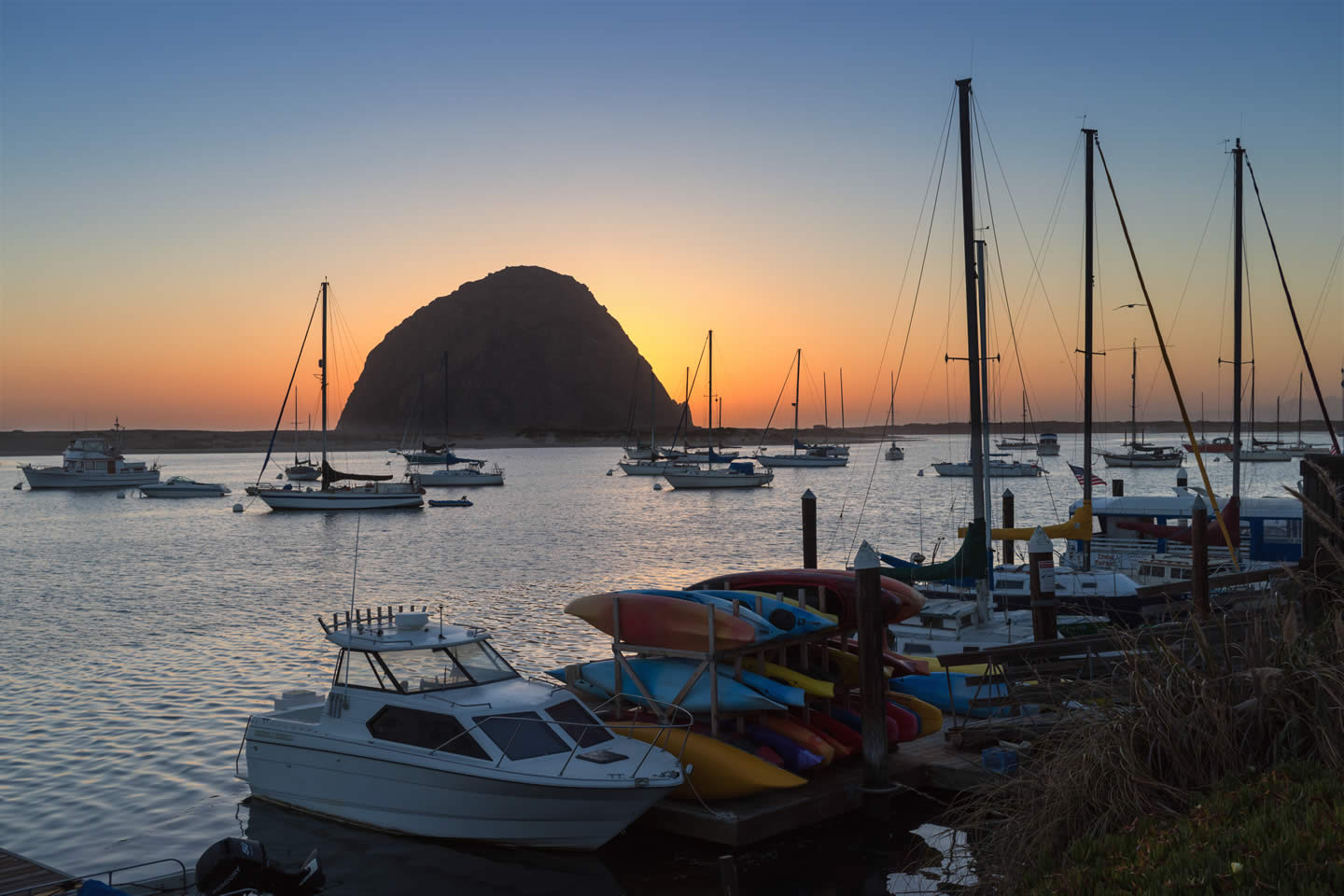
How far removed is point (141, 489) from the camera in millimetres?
87875

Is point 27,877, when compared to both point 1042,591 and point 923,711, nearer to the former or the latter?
point 923,711

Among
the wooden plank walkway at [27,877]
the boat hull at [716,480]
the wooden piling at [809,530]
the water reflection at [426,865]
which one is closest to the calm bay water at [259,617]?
the water reflection at [426,865]

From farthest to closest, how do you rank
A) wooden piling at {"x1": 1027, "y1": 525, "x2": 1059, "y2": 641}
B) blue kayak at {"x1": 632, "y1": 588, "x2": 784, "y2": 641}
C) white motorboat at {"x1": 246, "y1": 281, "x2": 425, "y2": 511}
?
white motorboat at {"x1": 246, "y1": 281, "x2": 425, "y2": 511}, wooden piling at {"x1": 1027, "y1": 525, "x2": 1059, "y2": 641}, blue kayak at {"x1": 632, "y1": 588, "x2": 784, "y2": 641}

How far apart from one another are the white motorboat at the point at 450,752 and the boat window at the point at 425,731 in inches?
0.6

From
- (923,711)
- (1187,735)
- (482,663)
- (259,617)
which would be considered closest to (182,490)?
(259,617)

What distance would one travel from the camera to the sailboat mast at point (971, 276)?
23.2 metres

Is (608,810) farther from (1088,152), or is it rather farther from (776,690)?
(1088,152)

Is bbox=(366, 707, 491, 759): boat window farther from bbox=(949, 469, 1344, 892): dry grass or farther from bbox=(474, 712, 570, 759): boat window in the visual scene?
bbox=(949, 469, 1344, 892): dry grass

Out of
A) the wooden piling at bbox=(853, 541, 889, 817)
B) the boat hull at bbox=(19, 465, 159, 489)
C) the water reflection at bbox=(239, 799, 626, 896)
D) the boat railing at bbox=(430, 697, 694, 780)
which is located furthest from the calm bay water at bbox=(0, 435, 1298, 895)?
the boat hull at bbox=(19, 465, 159, 489)

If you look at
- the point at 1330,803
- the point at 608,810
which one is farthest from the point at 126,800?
the point at 1330,803

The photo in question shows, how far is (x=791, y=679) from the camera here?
14344 millimetres

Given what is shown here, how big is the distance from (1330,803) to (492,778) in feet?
28.8

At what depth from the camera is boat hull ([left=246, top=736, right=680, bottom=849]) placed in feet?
39.5

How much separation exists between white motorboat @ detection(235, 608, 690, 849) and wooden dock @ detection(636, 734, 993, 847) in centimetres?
64
